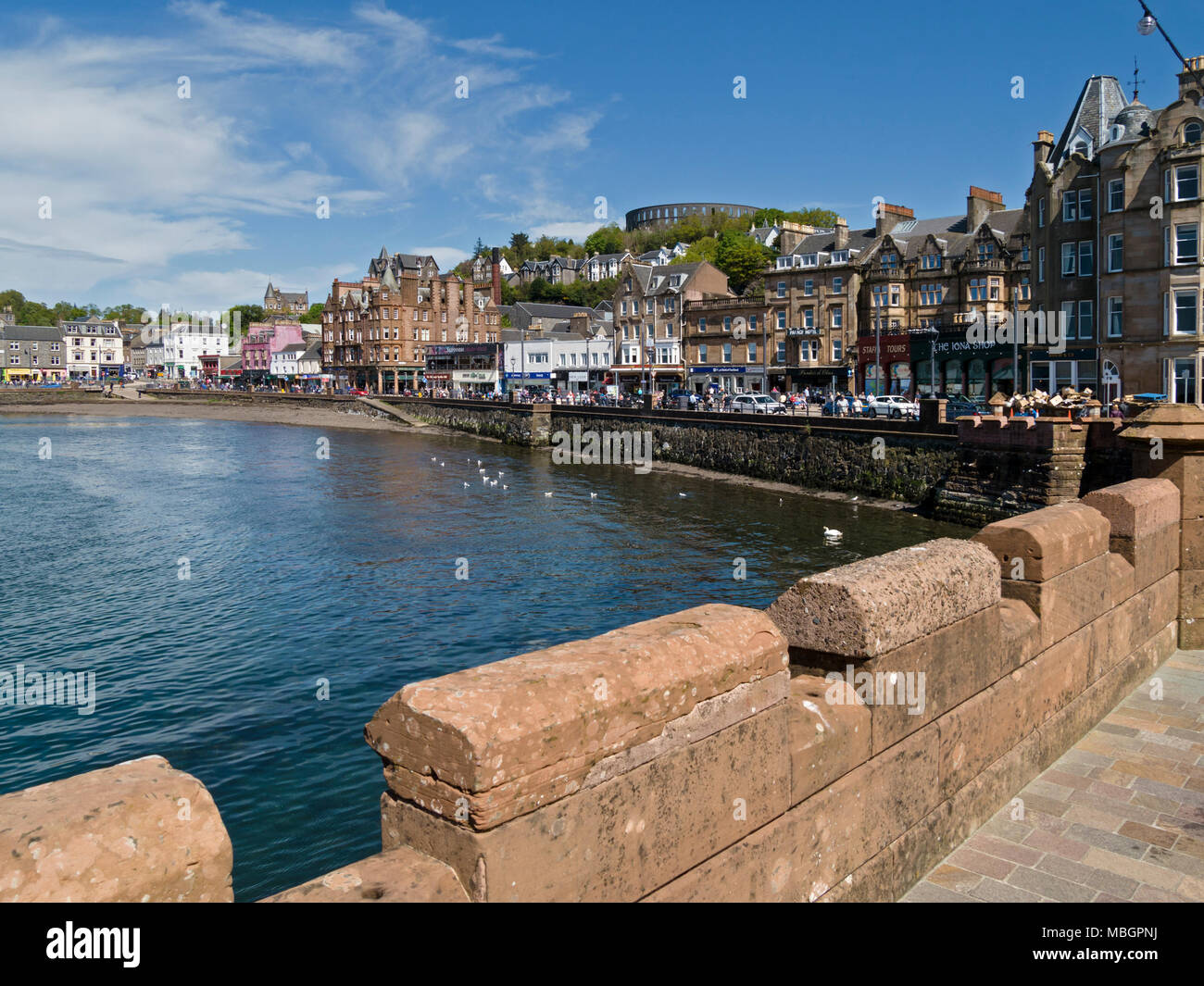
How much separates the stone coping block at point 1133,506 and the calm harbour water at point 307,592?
28.7ft

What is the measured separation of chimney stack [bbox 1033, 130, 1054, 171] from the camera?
47469mm

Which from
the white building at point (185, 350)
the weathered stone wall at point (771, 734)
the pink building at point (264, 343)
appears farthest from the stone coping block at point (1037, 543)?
the white building at point (185, 350)

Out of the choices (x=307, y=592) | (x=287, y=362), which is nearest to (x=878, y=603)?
(x=307, y=592)

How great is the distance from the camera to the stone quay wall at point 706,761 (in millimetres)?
2406

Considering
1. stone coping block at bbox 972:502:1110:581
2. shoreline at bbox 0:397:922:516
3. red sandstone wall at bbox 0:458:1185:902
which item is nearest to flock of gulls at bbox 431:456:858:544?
shoreline at bbox 0:397:922:516

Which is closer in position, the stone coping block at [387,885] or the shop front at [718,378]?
the stone coping block at [387,885]

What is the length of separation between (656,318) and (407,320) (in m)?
45.1

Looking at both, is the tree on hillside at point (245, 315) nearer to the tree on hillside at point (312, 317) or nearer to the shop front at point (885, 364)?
the tree on hillside at point (312, 317)

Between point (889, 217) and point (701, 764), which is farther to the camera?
point (889, 217)

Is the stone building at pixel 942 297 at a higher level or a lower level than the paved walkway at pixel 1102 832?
higher

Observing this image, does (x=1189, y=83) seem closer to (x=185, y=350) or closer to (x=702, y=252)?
(x=702, y=252)

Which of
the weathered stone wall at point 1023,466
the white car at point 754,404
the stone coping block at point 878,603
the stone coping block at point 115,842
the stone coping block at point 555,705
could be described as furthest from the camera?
the white car at point 754,404

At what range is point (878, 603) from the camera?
14.4 ft
